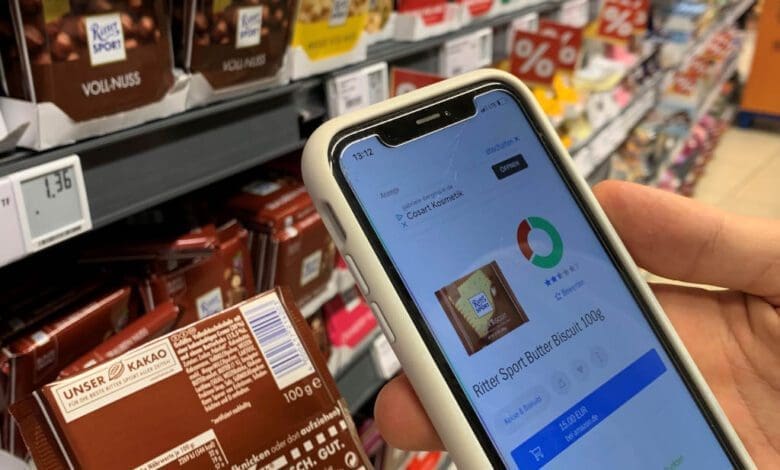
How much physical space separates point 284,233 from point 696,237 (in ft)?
1.78

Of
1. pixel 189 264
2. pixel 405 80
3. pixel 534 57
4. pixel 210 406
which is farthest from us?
pixel 534 57

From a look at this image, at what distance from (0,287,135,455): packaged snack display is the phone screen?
0.35m

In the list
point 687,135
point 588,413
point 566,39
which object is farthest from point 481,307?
point 687,135

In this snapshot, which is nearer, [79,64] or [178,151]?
[79,64]

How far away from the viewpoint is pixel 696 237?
86 centimetres

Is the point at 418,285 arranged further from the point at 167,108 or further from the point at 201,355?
the point at 167,108

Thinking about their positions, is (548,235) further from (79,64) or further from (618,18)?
(618,18)

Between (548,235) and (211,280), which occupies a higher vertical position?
(548,235)

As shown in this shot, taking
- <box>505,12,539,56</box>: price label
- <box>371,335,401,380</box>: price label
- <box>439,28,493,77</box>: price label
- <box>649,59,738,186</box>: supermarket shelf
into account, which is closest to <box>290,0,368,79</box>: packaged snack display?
<box>439,28,493,77</box>: price label

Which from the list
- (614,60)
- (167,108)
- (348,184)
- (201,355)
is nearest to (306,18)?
(167,108)

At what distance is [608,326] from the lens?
0.79m

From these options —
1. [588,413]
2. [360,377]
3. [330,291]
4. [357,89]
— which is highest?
[357,89]

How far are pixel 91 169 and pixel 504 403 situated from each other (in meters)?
0.46

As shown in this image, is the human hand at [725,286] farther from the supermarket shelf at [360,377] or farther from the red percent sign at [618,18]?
the red percent sign at [618,18]
